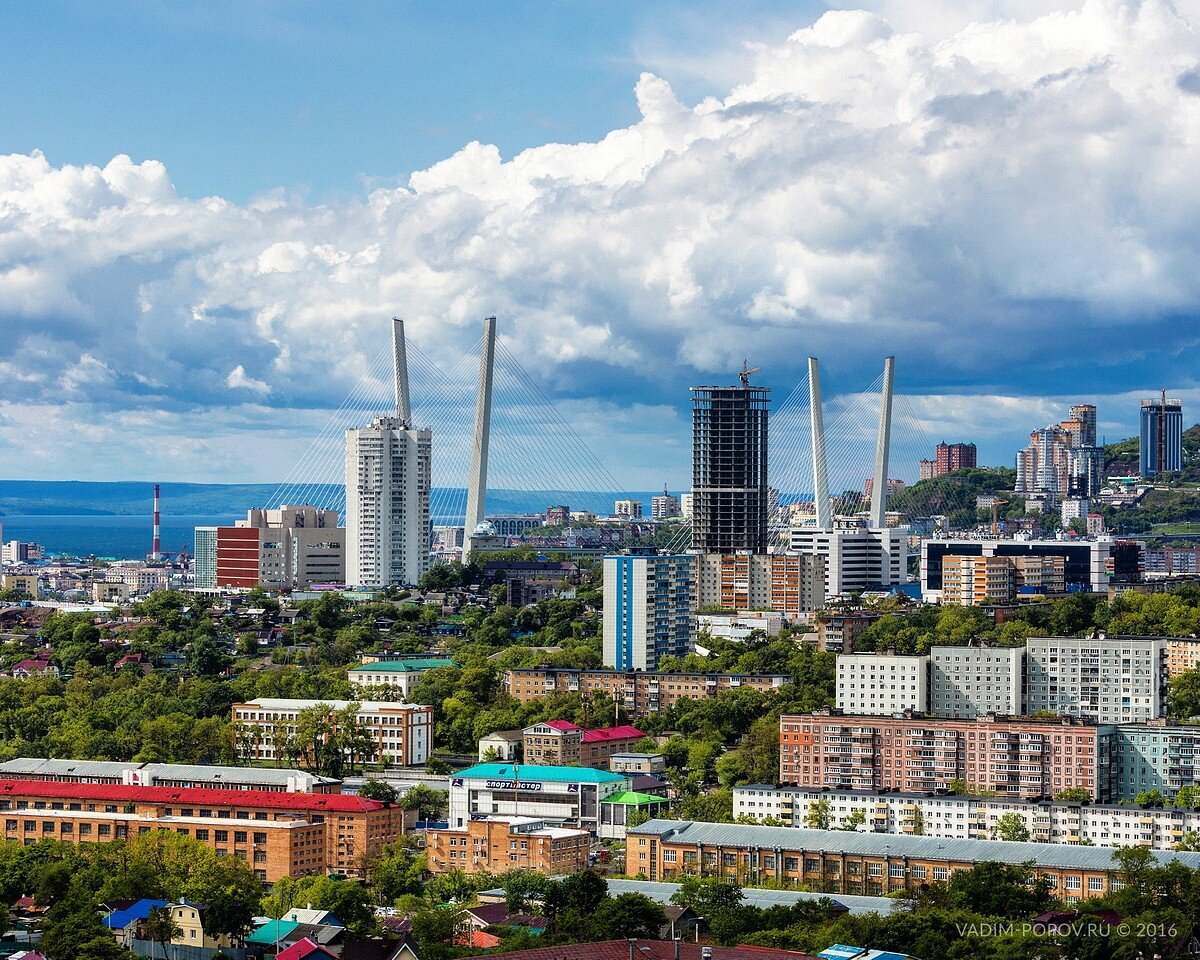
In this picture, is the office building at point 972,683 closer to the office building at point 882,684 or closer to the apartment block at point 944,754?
the office building at point 882,684

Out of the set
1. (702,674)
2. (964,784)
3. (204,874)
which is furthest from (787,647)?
(204,874)

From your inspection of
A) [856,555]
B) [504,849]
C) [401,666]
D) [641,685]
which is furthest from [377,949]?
[856,555]

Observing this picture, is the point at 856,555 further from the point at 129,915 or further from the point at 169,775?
the point at 129,915

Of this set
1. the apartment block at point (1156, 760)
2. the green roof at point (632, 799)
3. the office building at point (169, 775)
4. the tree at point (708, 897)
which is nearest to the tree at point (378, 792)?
the office building at point (169, 775)

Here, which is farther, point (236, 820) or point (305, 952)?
point (236, 820)

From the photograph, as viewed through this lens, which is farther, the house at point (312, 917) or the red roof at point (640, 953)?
the house at point (312, 917)

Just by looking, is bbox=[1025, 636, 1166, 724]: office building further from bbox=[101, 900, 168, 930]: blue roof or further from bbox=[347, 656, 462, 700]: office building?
bbox=[101, 900, 168, 930]: blue roof
